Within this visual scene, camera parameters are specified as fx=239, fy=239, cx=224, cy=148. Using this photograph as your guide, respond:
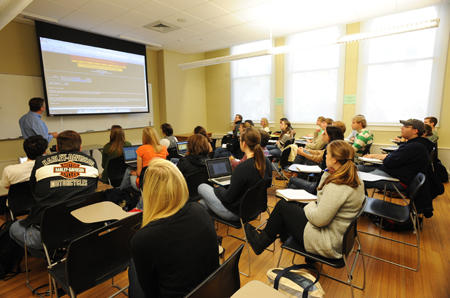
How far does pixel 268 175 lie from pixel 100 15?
14.5 ft

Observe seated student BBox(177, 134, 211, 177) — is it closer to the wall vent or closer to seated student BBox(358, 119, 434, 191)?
seated student BBox(358, 119, 434, 191)

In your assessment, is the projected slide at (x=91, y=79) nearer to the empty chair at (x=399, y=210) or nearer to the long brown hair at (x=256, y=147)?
the long brown hair at (x=256, y=147)

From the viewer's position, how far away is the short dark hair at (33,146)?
89.8 inches

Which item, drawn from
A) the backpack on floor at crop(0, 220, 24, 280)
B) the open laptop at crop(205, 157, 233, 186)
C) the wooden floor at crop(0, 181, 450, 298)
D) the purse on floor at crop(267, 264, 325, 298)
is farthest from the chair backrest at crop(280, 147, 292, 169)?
the backpack on floor at crop(0, 220, 24, 280)

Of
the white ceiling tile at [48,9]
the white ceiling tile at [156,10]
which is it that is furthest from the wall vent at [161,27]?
the white ceiling tile at [48,9]

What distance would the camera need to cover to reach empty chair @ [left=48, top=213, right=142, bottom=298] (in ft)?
4.38

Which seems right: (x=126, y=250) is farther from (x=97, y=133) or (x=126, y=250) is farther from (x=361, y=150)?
(x=97, y=133)

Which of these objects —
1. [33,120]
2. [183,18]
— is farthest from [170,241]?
[183,18]

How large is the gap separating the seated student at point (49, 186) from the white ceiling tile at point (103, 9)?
3189mm

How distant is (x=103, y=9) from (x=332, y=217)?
485 cm

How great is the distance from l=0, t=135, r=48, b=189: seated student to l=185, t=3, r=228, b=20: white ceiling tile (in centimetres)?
337

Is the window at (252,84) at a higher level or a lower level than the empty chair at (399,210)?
higher

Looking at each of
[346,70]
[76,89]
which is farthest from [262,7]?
[76,89]

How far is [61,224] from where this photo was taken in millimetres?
1765
